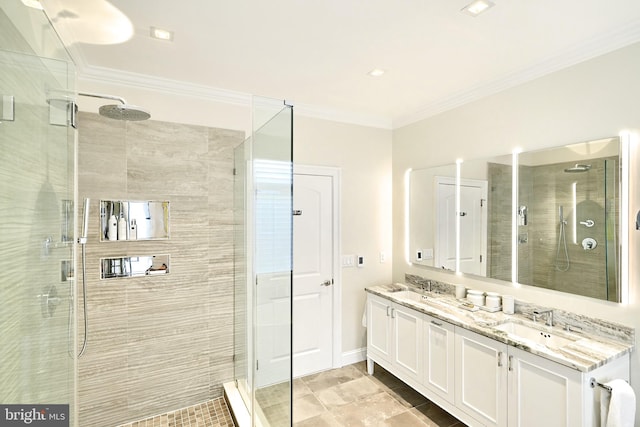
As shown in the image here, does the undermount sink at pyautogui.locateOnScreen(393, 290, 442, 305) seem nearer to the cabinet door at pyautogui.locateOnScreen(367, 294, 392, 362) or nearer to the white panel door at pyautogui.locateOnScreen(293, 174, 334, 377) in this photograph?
the cabinet door at pyautogui.locateOnScreen(367, 294, 392, 362)

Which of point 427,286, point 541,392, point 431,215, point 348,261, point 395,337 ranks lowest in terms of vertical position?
point 395,337

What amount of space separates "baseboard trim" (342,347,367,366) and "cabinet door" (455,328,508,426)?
1.34m

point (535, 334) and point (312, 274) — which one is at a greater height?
point (312, 274)

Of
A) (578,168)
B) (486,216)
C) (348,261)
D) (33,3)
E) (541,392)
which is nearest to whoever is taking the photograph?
(33,3)

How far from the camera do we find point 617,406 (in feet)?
4.92

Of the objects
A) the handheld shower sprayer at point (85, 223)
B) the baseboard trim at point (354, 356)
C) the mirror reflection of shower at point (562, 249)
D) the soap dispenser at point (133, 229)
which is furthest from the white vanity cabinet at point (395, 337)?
the handheld shower sprayer at point (85, 223)

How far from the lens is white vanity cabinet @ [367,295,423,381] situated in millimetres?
2527

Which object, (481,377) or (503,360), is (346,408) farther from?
(503,360)

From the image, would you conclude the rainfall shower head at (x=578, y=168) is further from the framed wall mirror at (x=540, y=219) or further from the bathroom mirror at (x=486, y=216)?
the bathroom mirror at (x=486, y=216)

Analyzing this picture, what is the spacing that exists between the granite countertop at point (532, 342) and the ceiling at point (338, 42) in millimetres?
1738

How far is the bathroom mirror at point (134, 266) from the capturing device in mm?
2279

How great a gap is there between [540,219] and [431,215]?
3.18ft

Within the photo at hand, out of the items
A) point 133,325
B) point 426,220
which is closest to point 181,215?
point 133,325

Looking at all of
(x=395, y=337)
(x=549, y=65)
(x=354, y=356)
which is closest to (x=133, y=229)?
(x=395, y=337)
